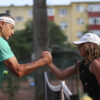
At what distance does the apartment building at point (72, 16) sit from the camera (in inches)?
2026

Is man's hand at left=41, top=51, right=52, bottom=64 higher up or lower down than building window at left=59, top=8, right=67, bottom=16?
higher up

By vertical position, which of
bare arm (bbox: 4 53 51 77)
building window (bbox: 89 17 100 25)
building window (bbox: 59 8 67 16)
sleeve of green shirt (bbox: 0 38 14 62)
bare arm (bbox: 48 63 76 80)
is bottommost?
building window (bbox: 89 17 100 25)

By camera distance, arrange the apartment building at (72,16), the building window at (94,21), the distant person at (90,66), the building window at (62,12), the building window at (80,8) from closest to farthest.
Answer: the distant person at (90,66) < the building window at (94,21) < the apartment building at (72,16) < the building window at (80,8) < the building window at (62,12)

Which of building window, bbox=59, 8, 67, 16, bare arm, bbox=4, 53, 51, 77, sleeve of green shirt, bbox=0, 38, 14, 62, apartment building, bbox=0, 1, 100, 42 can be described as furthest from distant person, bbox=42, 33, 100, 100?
building window, bbox=59, 8, 67, 16

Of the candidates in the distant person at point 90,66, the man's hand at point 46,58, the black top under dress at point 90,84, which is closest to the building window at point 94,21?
the man's hand at point 46,58

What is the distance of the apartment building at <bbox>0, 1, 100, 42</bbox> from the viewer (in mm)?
51469

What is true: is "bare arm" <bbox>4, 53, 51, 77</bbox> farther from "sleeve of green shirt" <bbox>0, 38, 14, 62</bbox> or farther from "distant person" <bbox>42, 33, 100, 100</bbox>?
"distant person" <bbox>42, 33, 100, 100</bbox>

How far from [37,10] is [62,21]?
147 ft

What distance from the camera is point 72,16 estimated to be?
52.3 metres

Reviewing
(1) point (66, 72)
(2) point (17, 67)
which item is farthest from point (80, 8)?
(2) point (17, 67)

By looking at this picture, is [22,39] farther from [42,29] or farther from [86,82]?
[86,82]

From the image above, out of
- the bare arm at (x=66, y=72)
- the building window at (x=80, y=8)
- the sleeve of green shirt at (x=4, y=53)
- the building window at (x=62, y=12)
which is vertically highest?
the sleeve of green shirt at (x=4, y=53)

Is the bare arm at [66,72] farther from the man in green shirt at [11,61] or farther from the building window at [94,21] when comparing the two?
the building window at [94,21]

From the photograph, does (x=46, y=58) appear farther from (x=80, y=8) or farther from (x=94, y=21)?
(x=80, y=8)
